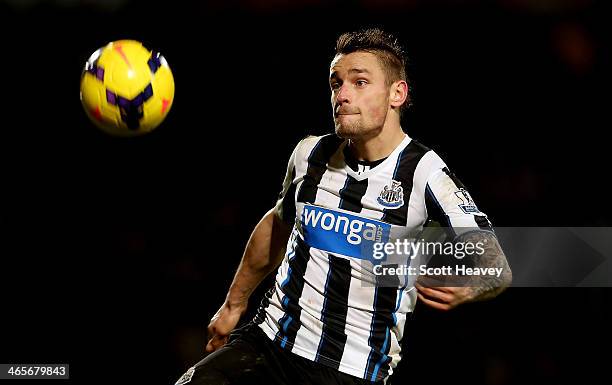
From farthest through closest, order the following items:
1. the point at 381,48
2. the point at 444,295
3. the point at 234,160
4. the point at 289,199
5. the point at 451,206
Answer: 1. the point at 234,160
2. the point at 289,199
3. the point at 381,48
4. the point at 451,206
5. the point at 444,295

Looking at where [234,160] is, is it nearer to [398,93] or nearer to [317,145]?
[317,145]

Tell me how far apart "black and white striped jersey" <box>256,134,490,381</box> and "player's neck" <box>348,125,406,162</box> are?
29mm

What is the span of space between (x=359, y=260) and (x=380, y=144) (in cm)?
51

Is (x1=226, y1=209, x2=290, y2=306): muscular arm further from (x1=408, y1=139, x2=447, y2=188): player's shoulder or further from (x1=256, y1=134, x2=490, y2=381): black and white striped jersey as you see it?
(x1=408, y1=139, x2=447, y2=188): player's shoulder

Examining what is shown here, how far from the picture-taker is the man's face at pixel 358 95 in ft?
10.6

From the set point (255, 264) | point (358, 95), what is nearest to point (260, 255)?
point (255, 264)

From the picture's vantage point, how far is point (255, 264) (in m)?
3.56

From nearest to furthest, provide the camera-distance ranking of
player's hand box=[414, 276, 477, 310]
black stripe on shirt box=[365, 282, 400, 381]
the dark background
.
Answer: player's hand box=[414, 276, 477, 310] < black stripe on shirt box=[365, 282, 400, 381] < the dark background

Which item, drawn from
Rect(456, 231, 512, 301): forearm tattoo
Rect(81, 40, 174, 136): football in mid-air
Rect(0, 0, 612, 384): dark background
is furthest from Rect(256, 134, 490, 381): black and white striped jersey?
Rect(0, 0, 612, 384): dark background

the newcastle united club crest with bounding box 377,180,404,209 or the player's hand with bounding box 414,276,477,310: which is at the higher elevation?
the newcastle united club crest with bounding box 377,180,404,209

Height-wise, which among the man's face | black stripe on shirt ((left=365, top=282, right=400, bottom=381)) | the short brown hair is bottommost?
black stripe on shirt ((left=365, top=282, right=400, bottom=381))

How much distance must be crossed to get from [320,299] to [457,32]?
3.48 metres

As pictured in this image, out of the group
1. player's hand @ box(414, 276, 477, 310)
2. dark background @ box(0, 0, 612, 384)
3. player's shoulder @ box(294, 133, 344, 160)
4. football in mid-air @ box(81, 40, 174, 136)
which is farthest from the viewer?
dark background @ box(0, 0, 612, 384)

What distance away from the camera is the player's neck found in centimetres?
330
